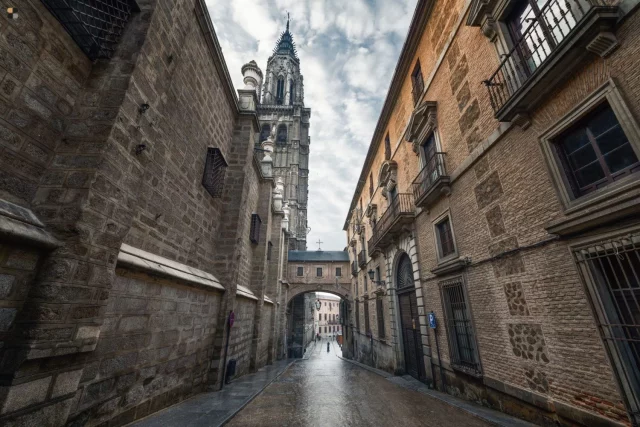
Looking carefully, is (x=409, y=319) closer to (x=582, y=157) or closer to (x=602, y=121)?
(x=582, y=157)

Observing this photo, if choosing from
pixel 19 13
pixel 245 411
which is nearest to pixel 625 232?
pixel 245 411

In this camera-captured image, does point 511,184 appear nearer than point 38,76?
No

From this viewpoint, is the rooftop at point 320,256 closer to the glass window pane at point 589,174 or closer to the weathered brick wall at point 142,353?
the weathered brick wall at point 142,353

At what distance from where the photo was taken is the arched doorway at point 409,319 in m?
9.22

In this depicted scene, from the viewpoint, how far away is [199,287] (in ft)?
17.8

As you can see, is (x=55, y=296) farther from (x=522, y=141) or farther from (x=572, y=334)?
(x=522, y=141)

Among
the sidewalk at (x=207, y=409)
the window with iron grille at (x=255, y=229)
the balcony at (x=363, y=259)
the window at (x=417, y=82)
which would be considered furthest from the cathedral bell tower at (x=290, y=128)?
the sidewalk at (x=207, y=409)

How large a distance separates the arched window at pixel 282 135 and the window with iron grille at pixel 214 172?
34091 mm

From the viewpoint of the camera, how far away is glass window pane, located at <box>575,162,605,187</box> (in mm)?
3737

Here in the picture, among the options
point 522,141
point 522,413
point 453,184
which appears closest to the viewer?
point 522,413

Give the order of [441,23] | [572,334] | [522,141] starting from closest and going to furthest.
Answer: [572,334] < [522,141] < [441,23]

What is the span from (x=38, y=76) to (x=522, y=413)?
27.7 ft

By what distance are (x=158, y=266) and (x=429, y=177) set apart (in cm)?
774

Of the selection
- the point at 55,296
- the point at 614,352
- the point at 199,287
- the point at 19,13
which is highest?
the point at 19,13
